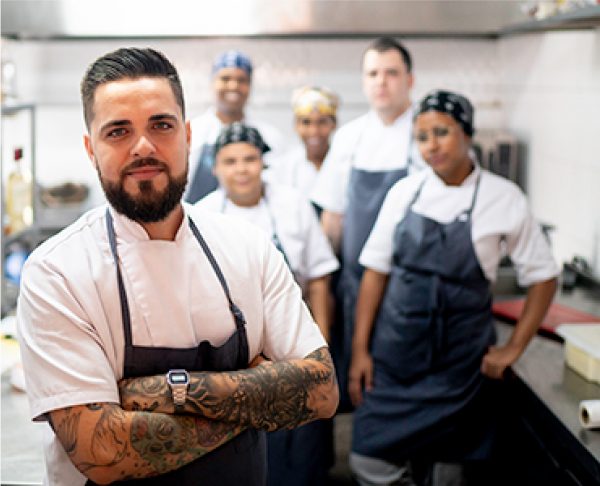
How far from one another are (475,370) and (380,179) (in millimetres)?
827

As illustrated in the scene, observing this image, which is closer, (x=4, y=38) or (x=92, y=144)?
(x=92, y=144)

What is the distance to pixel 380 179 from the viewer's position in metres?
2.97

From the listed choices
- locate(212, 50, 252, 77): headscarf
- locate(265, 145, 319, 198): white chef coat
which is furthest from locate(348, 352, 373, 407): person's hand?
locate(212, 50, 252, 77): headscarf

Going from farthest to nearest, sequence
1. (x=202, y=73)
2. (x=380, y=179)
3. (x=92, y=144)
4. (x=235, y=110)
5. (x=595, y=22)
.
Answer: (x=202, y=73)
(x=235, y=110)
(x=380, y=179)
(x=595, y=22)
(x=92, y=144)

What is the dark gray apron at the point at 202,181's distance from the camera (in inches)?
115

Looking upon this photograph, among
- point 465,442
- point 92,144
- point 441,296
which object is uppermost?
point 92,144

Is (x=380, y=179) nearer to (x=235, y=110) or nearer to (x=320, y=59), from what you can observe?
(x=235, y=110)

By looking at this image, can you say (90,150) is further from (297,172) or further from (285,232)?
(297,172)

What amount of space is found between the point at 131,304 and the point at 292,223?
123 centimetres

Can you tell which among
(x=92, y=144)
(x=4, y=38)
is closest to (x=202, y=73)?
(x=4, y=38)

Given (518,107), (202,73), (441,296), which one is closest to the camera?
(441,296)

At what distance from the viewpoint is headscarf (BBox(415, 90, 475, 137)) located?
239cm

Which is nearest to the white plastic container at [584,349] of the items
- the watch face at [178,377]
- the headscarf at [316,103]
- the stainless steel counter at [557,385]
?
the stainless steel counter at [557,385]

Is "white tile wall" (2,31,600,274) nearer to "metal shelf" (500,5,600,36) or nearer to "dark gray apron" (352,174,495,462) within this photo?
"metal shelf" (500,5,600,36)
